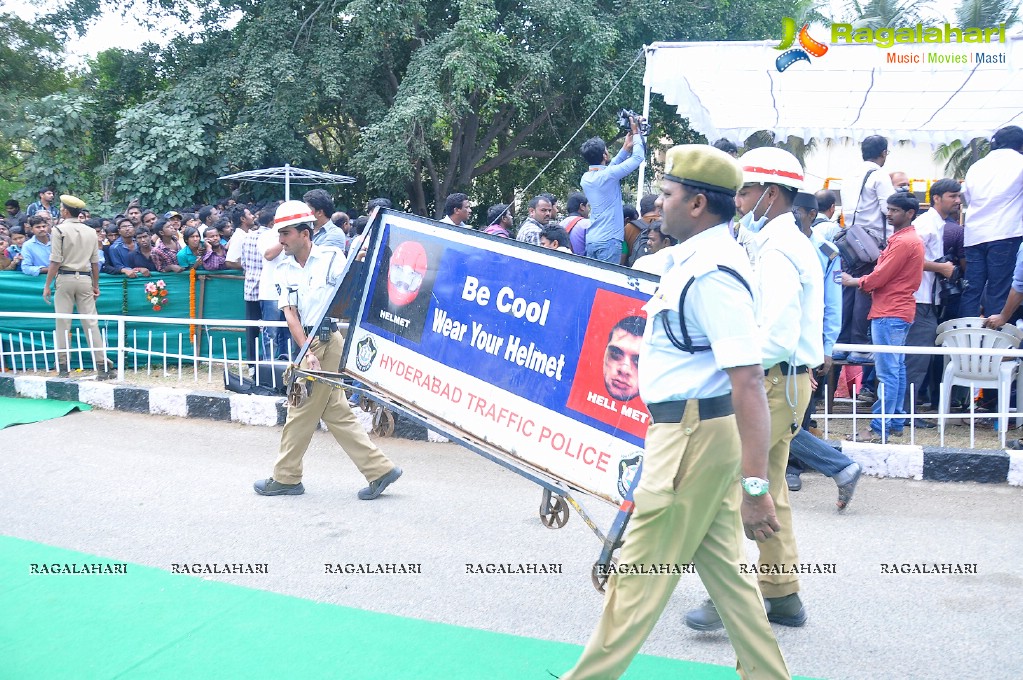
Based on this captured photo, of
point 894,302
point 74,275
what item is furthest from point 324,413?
point 74,275

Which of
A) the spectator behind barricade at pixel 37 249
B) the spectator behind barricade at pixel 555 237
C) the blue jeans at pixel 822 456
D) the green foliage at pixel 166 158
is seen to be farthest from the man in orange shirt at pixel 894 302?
the green foliage at pixel 166 158

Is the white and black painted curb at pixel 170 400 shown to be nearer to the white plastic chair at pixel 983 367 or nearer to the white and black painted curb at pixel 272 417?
the white and black painted curb at pixel 272 417

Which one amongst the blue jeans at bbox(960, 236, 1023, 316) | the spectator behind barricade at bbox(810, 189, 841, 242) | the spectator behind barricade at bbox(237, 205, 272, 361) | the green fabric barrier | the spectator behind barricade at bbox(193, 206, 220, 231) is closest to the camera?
the spectator behind barricade at bbox(810, 189, 841, 242)

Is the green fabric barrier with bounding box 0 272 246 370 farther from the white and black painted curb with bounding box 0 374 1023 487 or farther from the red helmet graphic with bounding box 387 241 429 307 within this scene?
the red helmet graphic with bounding box 387 241 429 307

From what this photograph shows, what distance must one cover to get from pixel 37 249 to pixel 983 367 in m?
10.1

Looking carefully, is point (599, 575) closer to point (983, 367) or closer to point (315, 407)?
point (315, 407)

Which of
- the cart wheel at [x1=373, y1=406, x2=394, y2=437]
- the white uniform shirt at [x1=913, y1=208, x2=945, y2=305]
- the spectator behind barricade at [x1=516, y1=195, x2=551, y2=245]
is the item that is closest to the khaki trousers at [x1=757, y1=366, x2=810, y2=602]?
the cart wheel at [x1=373, y1=406, x2=394, y2=437]

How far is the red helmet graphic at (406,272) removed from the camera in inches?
183

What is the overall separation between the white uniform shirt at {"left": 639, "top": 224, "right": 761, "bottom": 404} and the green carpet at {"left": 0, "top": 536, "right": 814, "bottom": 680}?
135 centimetres

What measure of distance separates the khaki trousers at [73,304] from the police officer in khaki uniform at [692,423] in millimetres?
8495

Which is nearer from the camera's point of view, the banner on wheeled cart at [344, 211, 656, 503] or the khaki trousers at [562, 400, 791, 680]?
the khaki trousers at [562, 400, 791, 680]

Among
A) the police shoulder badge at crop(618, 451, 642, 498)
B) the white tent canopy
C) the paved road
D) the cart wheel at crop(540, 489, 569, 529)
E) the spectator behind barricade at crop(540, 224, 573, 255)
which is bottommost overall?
the paved road

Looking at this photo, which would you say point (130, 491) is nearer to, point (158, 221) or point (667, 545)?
point (667, 545)

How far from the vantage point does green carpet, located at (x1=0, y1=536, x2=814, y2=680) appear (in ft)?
11.5
